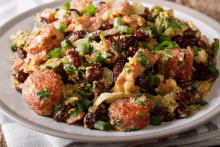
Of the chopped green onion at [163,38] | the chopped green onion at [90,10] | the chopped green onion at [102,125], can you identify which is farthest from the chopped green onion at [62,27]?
the chopped green onion at [102,125]

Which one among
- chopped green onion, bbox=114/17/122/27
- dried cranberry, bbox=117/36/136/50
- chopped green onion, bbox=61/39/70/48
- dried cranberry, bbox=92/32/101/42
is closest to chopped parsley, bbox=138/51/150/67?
dried cranberry, bbox=117/36/136/50

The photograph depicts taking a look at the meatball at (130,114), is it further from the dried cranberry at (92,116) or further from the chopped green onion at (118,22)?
the chopped green onion at (118,22)

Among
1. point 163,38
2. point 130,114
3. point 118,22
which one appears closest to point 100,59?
point 118,22

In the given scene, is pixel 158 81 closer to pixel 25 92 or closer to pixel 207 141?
pixel 207 141

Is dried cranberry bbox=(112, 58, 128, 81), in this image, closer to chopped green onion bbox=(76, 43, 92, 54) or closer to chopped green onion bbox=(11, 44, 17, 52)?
chopped green onion bbox=(76, 43, 92, 54)

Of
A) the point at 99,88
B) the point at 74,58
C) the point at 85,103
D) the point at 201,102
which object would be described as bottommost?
the point at 201,102

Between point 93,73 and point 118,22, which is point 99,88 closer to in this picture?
point 93,73

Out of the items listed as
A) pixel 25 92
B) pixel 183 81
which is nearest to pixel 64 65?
pixel 25 92
